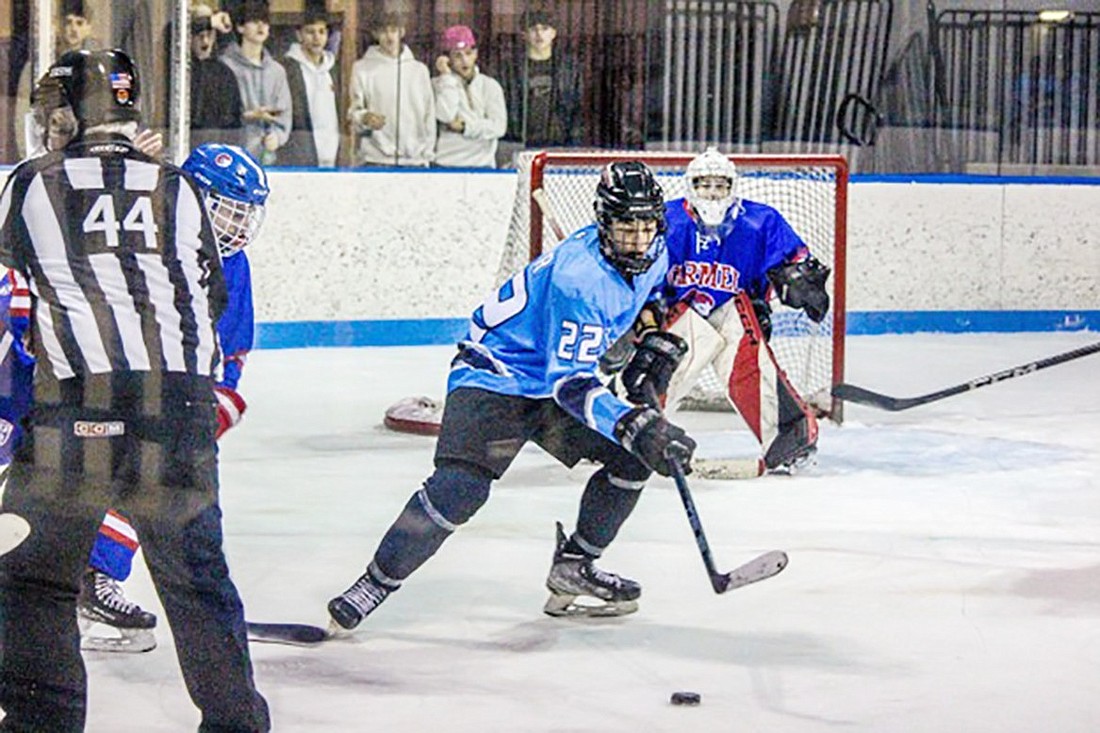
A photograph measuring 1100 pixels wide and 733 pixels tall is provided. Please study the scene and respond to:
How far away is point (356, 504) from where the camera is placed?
189 inches

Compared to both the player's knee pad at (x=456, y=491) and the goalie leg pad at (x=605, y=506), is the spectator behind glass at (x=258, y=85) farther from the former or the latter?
the player's knee pad at (x=456, y=491)

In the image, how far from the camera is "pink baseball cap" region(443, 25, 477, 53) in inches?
322

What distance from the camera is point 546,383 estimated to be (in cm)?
347

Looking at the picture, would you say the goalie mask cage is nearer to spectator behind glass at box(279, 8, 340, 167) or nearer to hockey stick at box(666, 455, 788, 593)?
spectator behind glass at box(279, 8, 340, 167)

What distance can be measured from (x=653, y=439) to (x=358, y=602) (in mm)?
571

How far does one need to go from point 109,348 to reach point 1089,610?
2.08 m

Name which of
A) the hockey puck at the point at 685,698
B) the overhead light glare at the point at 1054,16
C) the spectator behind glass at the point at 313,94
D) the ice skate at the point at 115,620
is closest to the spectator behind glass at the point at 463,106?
the spectator behind glass at the point at 313,94

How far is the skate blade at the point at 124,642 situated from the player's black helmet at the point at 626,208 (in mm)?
947

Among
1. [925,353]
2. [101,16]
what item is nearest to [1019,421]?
[925,353]

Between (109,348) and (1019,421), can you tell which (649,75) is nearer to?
(1019,421)

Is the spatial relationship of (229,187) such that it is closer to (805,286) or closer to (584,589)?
(584,589)

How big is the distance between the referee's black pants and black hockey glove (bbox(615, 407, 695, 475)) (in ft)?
3.04

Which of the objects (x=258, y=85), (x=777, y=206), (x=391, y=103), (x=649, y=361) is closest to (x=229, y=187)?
(x=649, y=361)

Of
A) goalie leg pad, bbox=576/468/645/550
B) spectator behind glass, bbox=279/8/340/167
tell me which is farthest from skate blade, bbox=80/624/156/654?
spectator behind glass, bbox=279/8/340/167
